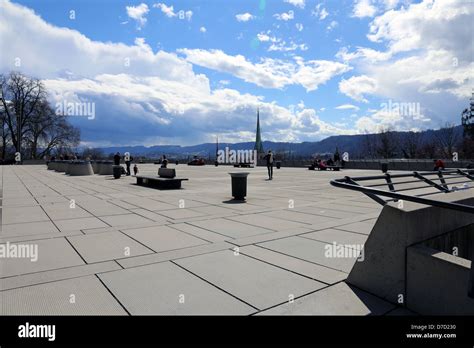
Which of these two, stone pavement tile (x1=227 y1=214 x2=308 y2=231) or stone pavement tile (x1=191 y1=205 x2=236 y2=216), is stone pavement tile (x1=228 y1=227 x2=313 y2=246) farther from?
stone pavement tile (x1=191 y1=205 x2=236 y2=216)

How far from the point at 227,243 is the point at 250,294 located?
2.16 m

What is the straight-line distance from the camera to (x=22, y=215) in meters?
8.66

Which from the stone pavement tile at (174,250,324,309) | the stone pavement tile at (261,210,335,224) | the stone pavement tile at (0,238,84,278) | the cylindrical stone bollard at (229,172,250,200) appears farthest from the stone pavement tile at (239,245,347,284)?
the cylindrical stone bollard at (229,172,250,200)

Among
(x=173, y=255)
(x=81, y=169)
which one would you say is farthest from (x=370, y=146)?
(x=173, y=255)

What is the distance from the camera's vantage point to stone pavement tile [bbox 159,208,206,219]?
8.44 m

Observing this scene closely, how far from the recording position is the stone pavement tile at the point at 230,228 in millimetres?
6590

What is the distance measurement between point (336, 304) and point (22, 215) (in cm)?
839

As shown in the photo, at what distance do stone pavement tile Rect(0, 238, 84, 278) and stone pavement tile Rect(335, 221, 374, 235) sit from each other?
16.5 feet

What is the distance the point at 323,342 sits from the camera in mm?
2865

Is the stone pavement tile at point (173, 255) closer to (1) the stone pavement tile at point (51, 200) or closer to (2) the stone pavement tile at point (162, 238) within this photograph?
(2) the stone pavement tile at point (162, 238)

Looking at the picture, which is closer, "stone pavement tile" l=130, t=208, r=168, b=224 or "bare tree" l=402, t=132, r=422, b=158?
"stone pavement tile" l=130, t=208, r=168, b=224

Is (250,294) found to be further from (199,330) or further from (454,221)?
(454,221)

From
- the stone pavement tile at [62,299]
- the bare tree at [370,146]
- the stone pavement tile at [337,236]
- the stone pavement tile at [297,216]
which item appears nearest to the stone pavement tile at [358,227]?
the stone pavement tile at [337,236]

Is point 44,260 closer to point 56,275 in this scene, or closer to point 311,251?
point 56,275
